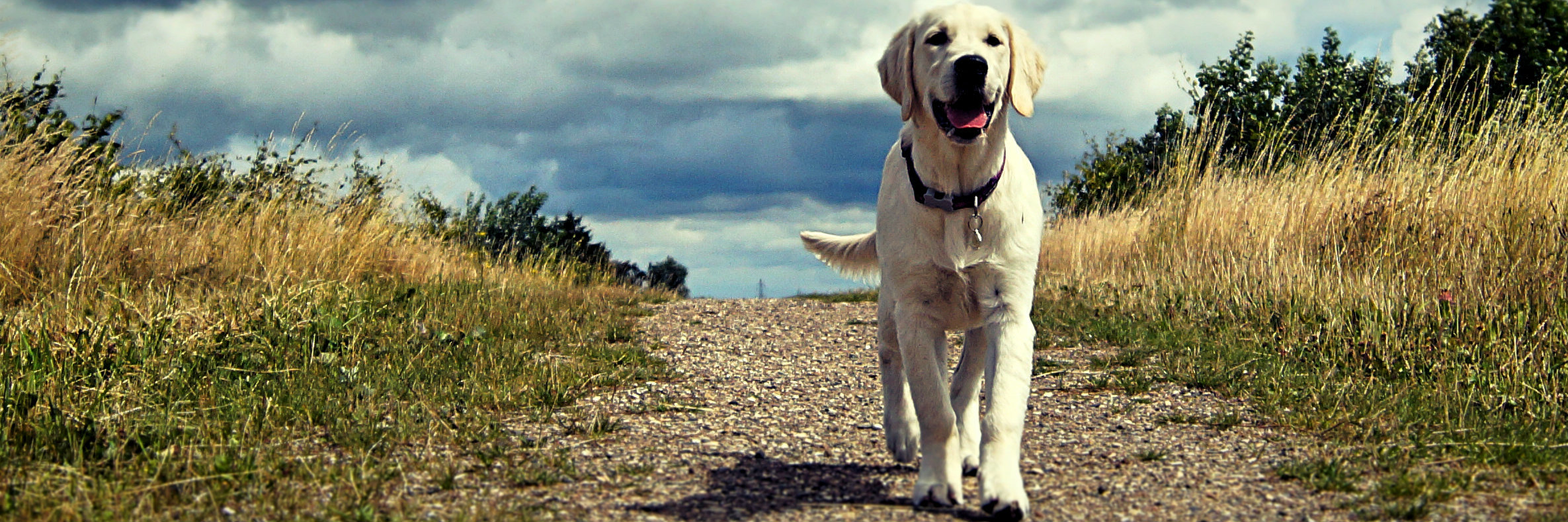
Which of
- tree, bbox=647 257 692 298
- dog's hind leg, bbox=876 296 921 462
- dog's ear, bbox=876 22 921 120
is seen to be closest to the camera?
dog's ear, bbox=876 22 921 120

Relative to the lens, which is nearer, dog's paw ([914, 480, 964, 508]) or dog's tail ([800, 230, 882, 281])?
dog's paw ([914, 480, 964, 508])

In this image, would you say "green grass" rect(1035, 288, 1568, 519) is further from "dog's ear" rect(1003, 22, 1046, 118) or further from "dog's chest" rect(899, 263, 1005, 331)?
"dog's ear" rect(1003, 22, 1046, 118)

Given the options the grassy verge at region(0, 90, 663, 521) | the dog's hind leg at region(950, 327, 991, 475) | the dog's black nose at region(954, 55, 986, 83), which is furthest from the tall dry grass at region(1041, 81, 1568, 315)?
the grassy verge at region(0, 90, 663, 521)

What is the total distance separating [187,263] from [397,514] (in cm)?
578

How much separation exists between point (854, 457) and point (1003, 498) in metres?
1.05

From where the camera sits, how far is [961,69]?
3.48 meters

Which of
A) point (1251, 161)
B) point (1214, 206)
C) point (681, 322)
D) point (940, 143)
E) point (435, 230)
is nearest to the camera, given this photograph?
point (940, 143)

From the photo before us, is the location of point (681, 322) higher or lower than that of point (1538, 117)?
lower

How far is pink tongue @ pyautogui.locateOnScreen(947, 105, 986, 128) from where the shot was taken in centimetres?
352

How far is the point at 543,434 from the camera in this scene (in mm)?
4289

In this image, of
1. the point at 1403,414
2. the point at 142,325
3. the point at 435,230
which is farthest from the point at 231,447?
the point at 435,230

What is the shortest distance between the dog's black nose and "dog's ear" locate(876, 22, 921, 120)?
0.32 meters

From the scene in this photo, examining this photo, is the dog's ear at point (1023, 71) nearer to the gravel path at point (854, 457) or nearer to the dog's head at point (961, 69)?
the dog's head at point (961, 69)

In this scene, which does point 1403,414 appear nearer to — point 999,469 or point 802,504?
point 999,469
